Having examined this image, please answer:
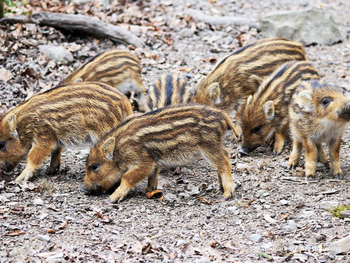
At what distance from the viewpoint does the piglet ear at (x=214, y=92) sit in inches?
296

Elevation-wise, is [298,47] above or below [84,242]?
above

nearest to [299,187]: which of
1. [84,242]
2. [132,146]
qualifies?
[132,146]

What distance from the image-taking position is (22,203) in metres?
5.15

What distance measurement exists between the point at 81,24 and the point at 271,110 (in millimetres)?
4689

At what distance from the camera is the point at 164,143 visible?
5496 millimetres

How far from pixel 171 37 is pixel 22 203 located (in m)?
6.33

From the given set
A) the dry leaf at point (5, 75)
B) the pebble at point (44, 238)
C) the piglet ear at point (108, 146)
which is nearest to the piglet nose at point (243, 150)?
the piglet ear at point (108, 146)

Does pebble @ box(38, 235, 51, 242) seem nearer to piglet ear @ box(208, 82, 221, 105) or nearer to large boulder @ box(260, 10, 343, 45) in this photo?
piglet ear @ box(208, 82, 221, 105)

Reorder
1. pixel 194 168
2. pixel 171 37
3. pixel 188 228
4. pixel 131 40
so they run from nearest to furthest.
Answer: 1. pixel 188 228
2. pixel 194 168
3. pixel 131 40
4. pixel 171 37

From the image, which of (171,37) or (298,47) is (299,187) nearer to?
(298,47)

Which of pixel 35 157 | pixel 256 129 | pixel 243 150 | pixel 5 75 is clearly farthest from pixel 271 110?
pixel 5 75

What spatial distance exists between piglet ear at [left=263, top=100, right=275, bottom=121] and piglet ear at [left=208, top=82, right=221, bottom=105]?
0.96 m

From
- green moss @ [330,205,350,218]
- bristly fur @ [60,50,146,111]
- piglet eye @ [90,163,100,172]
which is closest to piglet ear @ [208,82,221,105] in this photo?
bristly fur @ [60,50,146,111]

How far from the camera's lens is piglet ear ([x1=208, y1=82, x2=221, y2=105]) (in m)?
7.52
